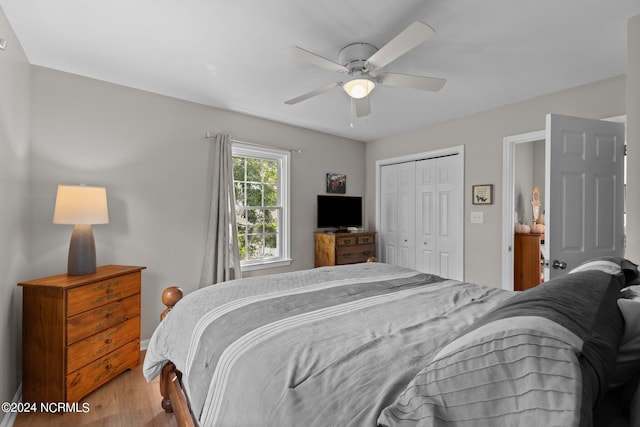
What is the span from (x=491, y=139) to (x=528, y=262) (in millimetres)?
1859

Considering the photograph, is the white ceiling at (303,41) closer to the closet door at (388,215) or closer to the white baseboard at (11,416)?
the closet door at (388,215)

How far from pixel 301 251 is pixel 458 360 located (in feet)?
12.4

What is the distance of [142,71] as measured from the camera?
2.61m

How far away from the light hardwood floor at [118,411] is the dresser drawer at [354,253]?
8.21 ft

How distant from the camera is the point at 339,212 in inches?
181

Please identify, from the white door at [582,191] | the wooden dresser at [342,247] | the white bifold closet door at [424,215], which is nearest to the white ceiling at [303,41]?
the white door at [582,191]

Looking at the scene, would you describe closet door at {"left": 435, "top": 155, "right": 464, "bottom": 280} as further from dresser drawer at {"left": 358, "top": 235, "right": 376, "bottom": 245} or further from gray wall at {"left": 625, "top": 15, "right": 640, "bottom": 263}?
gray wall at {"left": 625, "top": 15, "right": 640, "bottom": 263}

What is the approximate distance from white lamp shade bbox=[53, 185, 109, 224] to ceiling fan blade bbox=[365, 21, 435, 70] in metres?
2.23

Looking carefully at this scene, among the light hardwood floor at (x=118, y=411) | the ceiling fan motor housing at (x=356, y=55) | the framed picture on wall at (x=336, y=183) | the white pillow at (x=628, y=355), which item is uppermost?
the ceiling fan motor housing at (x=356, y=55)

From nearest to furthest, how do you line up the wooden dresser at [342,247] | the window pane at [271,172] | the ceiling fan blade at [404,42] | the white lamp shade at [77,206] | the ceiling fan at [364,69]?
the ceiling fan blade at [404,42]
the ceiling fan at [364,69]
the white lamp shade at [77,206]
the window pane at [271,172]
the wooden dresser at [342,247]

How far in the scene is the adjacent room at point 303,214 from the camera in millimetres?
750

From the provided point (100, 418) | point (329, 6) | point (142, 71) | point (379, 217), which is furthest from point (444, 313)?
point (379, 217)

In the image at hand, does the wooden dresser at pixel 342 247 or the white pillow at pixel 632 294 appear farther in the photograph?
the wooden dresser at pixel 342 247

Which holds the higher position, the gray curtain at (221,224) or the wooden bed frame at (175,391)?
the gray curtain at (221,224)
